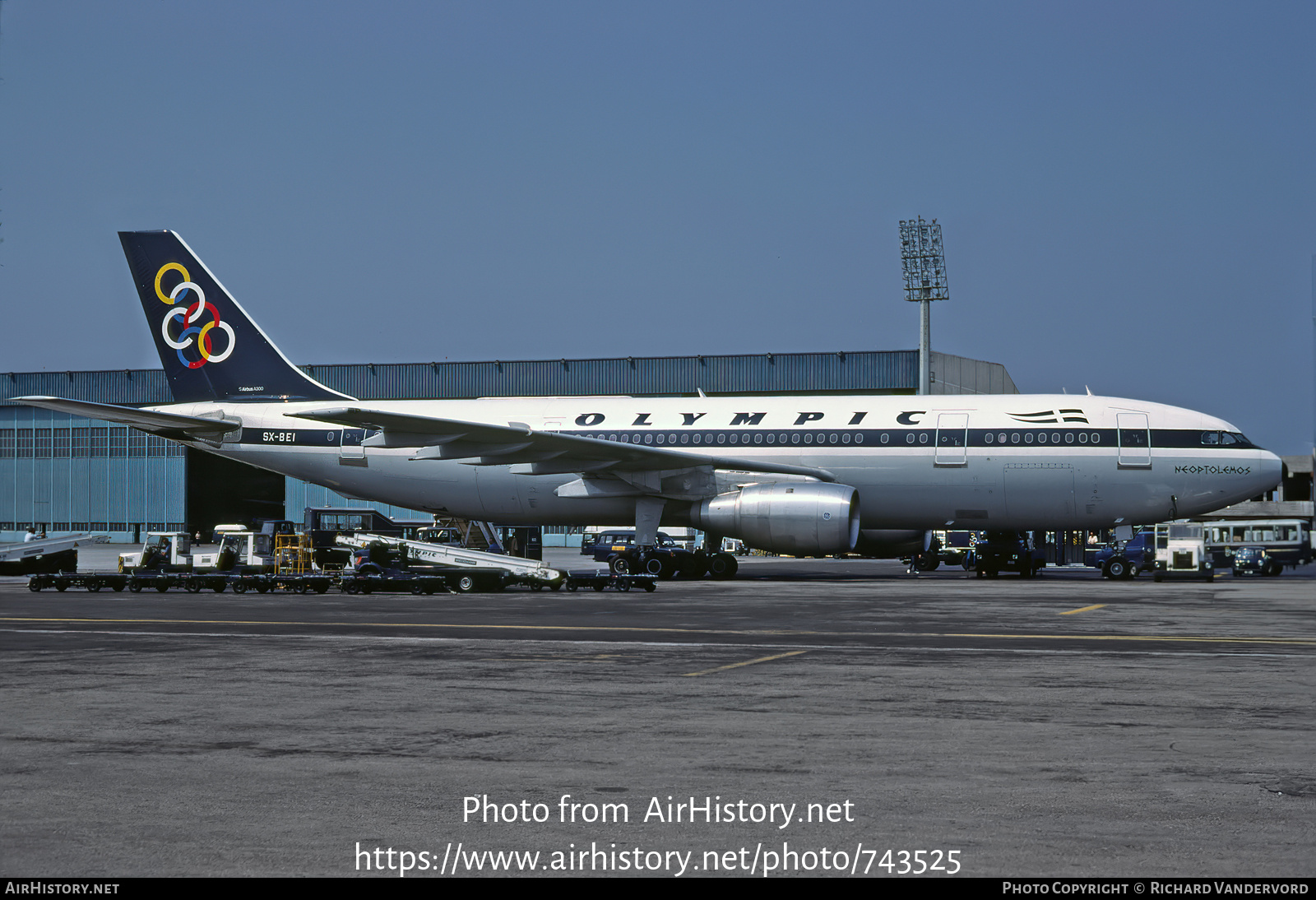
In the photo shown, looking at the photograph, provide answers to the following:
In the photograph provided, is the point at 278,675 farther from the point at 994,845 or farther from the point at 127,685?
the point at 994,845

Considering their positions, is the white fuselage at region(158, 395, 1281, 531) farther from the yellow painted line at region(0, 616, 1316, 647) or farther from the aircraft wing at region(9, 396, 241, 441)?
the yellow painted line at region(0, 616, 1316, 647)

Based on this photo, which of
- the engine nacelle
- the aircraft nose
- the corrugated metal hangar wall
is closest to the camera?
the engine nacelle

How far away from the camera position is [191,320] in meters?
36.1

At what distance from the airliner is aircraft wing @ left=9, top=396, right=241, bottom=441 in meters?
0.07

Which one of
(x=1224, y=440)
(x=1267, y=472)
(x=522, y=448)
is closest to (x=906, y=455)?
(x=1224, y=440)

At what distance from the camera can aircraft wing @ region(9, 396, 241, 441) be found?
98.5 feet

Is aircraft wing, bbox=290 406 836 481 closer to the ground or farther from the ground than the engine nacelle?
farther from the ground

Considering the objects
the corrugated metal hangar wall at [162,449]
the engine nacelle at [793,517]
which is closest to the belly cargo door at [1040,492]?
the engine nacelle at [793,517]

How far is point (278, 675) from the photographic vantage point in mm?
12031

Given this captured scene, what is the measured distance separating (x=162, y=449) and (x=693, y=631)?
6891cm

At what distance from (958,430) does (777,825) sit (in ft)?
85.6

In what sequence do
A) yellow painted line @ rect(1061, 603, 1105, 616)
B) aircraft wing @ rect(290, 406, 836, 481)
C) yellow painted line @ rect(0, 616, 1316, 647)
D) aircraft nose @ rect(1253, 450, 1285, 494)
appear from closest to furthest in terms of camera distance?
1. yellow painted line @ rect(0, 616, 1316, 647)
2. yellow painted line @ rect(1061, 603, 1105, 616)
3. aircraft wing @ rect(290, 406, 836, 481)
4. aircraft nose @ rect(1253, 450, 1285, 494)

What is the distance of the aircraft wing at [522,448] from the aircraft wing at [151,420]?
197 inches

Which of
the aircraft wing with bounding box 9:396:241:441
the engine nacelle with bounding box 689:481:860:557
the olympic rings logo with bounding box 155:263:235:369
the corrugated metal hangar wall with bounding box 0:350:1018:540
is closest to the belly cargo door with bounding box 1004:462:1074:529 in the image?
the engine nacelle with bounding box 689:481:860:557
